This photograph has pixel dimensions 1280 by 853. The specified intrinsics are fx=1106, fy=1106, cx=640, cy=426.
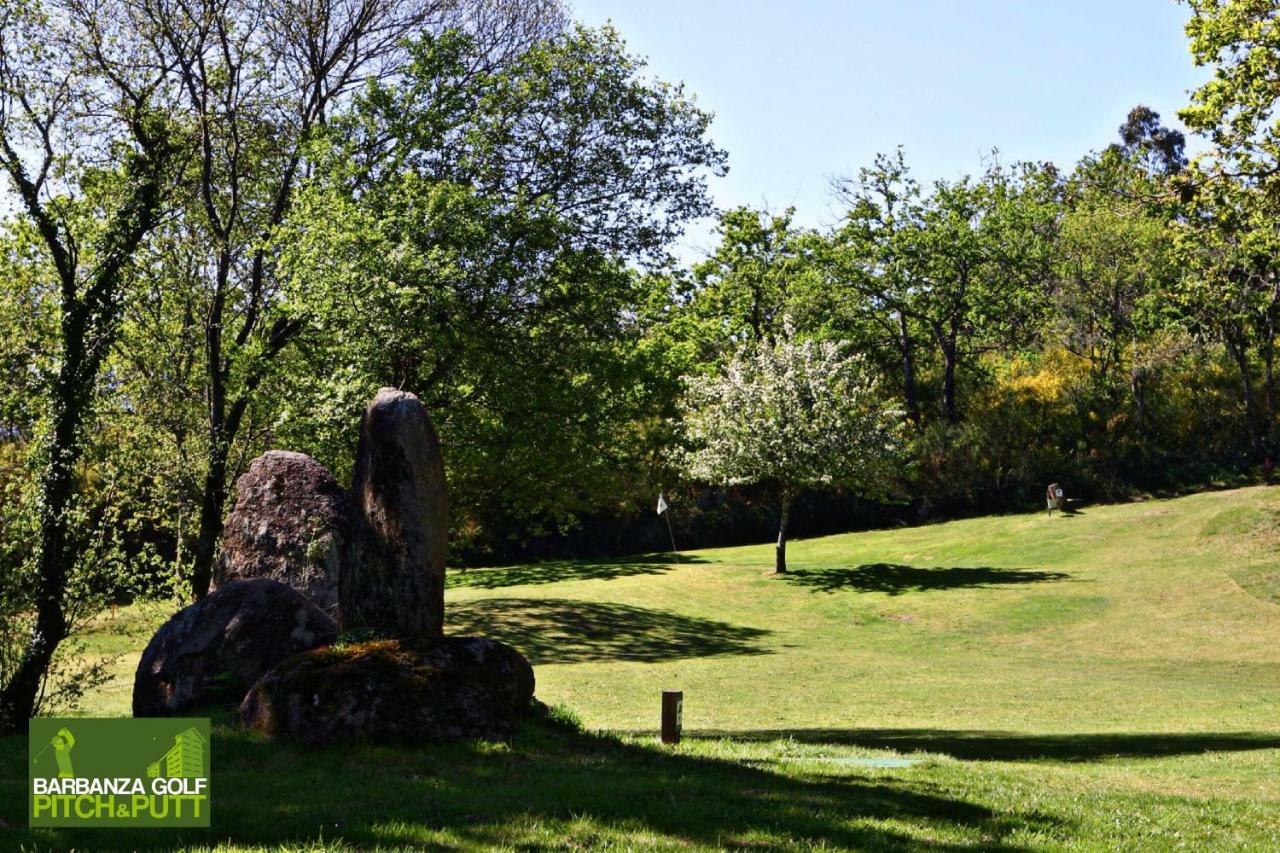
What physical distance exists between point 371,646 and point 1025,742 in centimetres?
1091

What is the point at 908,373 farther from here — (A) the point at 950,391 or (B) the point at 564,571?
(B) the point at 564,571

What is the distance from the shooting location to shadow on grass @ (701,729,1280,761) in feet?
54.4

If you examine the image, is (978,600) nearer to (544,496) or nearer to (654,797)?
(544,496)

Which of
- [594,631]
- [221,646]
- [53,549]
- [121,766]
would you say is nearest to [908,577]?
[594,631]

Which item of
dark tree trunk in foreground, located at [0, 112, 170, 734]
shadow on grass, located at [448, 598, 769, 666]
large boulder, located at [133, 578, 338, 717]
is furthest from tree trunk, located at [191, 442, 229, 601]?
shadow on grass, located at [448, 598, 769, 666]

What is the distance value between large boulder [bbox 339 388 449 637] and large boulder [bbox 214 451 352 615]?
332 inches

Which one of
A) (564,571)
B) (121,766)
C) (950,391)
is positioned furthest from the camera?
(950,391)

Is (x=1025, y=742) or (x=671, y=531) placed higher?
(x=671, y=531)

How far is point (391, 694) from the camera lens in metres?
13.0

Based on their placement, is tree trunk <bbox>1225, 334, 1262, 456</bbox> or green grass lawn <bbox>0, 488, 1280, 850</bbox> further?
tree trunk <bbox>1225, 334, 1262, 456</bbox>

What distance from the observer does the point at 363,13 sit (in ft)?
100

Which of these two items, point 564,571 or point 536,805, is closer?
point 536,805

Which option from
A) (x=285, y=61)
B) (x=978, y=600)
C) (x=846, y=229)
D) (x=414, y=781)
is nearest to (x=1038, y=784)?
(x=414, y=781)

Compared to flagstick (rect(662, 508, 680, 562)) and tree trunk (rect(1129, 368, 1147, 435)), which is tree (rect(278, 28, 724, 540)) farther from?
tree trunk (rect(1129, 368, 1147, 435))
